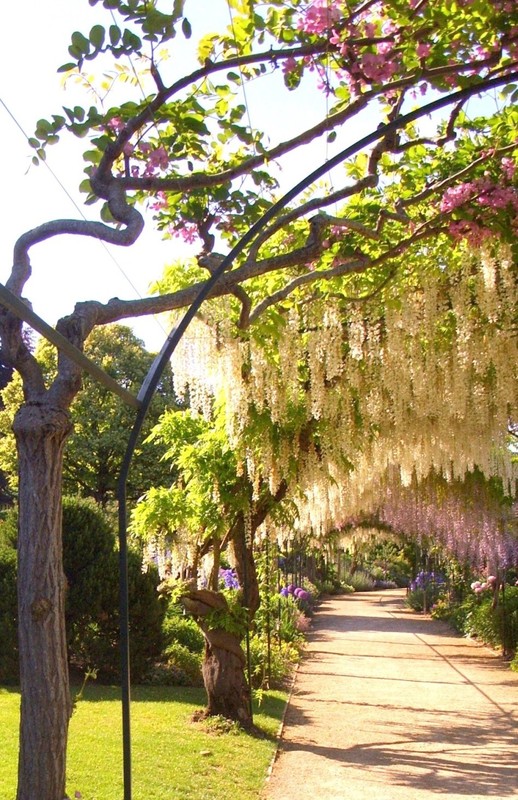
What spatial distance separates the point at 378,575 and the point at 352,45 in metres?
38.3

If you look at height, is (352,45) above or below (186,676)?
above

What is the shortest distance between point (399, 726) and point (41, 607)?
21.5 ft

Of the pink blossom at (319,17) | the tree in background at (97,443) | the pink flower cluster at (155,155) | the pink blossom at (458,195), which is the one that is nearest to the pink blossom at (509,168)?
the pink blossom at (458,195)

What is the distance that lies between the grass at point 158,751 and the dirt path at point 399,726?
238 mm

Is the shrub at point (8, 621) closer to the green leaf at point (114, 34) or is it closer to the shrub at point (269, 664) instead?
the shrub at point (269, 664)

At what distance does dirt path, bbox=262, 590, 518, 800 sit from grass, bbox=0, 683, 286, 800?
24 cm

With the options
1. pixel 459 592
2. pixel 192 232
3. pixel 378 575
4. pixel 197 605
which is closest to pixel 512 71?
pixel 192 232

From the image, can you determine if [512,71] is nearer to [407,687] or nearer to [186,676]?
[186,676]

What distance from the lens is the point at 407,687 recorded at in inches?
426

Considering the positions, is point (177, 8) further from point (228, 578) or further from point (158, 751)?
point (228, 578)

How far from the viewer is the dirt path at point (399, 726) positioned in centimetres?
606

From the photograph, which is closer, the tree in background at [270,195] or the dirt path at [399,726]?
the tree in background at [270,195]

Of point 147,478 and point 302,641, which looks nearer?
point 302,641

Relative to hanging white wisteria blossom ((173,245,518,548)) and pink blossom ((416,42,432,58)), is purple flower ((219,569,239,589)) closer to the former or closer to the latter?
hanging white wisteria blossom ((173,245,518,548))
